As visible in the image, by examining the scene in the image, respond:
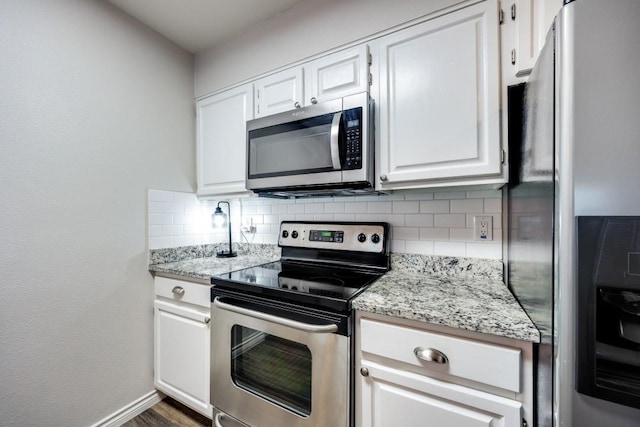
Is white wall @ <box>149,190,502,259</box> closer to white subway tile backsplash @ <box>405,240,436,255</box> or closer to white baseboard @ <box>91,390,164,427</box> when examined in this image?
white subway tile backsplash @ <box>405,240,436,255</box>

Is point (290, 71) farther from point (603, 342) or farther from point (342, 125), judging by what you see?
point (603, 342)

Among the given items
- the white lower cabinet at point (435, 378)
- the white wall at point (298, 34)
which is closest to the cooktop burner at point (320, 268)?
the white lower cabinet at point (435, 378)

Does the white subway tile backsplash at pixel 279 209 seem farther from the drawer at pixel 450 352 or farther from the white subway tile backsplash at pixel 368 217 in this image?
the drawer at pixel 450 352

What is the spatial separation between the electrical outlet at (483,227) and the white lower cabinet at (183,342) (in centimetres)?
148

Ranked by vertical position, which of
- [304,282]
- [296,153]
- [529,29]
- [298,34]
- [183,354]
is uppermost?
[298,34]

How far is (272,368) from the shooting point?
3.89ft

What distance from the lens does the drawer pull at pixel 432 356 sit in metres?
0.83

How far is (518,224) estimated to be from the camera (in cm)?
99

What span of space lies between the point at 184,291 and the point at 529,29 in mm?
2065

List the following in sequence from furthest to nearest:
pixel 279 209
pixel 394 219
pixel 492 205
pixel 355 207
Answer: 1. pixel 279 209
2. pixel 355 207
3. pixel 394 219
4. pixel 492 205

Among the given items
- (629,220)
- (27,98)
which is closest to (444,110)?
(629,220)

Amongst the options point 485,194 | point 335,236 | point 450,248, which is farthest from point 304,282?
point 485,194

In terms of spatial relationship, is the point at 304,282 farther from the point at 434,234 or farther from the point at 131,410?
the point at 131,410

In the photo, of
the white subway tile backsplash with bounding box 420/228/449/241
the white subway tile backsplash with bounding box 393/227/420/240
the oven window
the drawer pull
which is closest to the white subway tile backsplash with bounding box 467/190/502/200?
the white subway tile backsplash with bounding box 420/228/449/241
